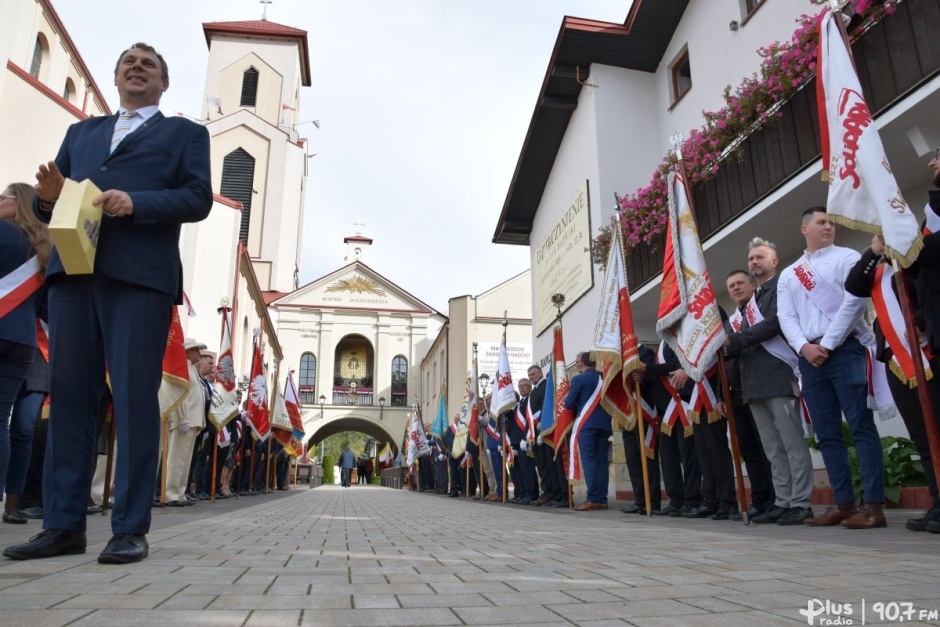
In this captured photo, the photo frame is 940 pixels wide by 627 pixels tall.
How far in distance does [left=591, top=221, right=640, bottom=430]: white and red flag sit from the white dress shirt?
2.42 meters

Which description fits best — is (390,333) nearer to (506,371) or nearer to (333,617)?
(506,371)

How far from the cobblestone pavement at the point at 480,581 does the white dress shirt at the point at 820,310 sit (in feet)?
4.40

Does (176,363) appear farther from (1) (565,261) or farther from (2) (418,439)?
(2) (418,439)

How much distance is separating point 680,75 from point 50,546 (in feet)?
44.4

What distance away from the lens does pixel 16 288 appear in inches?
164

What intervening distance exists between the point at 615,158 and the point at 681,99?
161 cm

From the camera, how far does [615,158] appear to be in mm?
13719

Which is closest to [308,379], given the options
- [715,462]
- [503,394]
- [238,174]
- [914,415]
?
[238,174]

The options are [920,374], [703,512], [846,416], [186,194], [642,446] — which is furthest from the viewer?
[642,446]

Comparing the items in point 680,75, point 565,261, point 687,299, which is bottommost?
point 687,299

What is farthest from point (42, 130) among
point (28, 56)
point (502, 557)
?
point (502, 557)

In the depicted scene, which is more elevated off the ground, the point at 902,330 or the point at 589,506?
the point at 902,330

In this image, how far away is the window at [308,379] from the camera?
1684 inches

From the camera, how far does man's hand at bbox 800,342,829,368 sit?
4.84 meters
